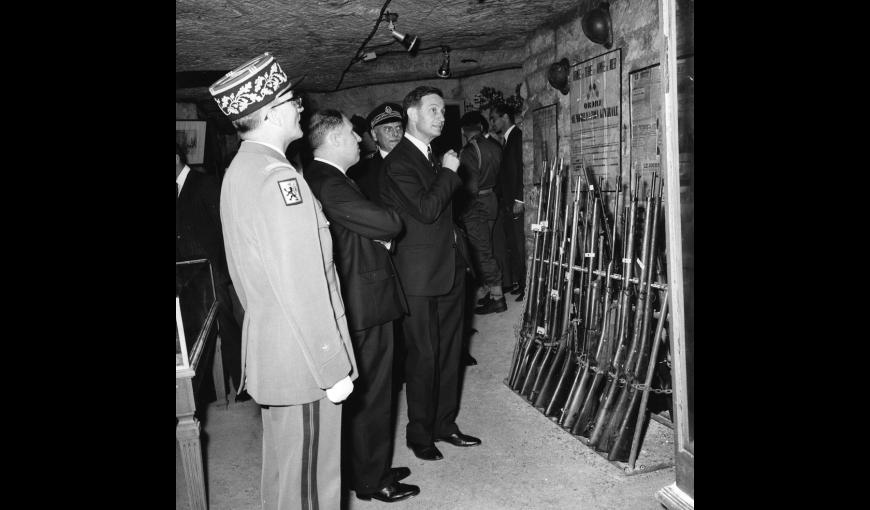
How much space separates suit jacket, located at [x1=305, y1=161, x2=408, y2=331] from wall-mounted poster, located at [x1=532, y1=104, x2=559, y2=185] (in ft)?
7.13

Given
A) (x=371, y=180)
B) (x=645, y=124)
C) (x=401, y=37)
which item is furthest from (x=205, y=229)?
(x=645, y=124)

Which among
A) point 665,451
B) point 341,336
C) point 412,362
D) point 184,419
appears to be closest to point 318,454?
point 341,336

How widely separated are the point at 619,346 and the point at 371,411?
4.20 ft

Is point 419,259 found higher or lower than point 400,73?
lower

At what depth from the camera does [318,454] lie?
68.8 inches

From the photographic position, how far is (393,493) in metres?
2.47

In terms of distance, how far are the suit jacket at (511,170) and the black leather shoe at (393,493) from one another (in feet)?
12.2

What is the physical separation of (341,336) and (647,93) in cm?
236

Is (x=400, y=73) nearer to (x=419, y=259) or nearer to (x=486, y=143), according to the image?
(x=486, y=143)

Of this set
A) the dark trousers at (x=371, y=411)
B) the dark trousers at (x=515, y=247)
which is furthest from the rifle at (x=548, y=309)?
the dark trousers at (x=515, y=247)

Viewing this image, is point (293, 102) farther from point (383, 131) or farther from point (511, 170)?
point (511, 170)

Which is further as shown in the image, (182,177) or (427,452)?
(182,177)

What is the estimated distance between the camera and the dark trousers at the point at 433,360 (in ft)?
8.95

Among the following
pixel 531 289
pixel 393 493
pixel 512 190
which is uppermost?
pixel 512 190
